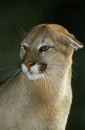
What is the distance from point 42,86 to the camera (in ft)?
16.2

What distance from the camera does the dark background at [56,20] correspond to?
264 inches

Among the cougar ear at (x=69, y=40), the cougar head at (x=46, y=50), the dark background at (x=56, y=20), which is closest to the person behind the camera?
the cougar head at (x=46, y=50)

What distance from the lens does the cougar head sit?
4594 mm

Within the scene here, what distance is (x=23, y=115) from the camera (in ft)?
16.1

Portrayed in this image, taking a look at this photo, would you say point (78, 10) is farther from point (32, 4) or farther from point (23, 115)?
point (23, 115)

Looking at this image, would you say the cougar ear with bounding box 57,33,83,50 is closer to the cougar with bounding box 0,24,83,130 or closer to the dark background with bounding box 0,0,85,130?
the cougar with bounding box 0,24,83,130

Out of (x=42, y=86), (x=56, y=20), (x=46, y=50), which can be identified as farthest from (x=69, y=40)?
(x=56, y=20)

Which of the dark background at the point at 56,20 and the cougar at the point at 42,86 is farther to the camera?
the dark background at the point at 56,20

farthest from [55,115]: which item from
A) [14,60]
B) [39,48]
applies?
[14,60]

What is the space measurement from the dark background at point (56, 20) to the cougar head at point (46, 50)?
75.0 inches

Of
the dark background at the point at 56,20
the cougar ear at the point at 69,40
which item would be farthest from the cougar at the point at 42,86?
Answer: the dark background at the point at 56,20

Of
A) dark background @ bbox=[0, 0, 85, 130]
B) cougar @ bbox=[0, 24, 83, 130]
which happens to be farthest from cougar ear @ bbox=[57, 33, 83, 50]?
dark background @ bbox=[0, 0, 85, 130]

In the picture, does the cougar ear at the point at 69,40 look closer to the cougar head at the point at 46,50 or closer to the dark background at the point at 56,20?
the cougar head at the point at 46,50

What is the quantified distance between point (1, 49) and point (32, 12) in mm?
468
